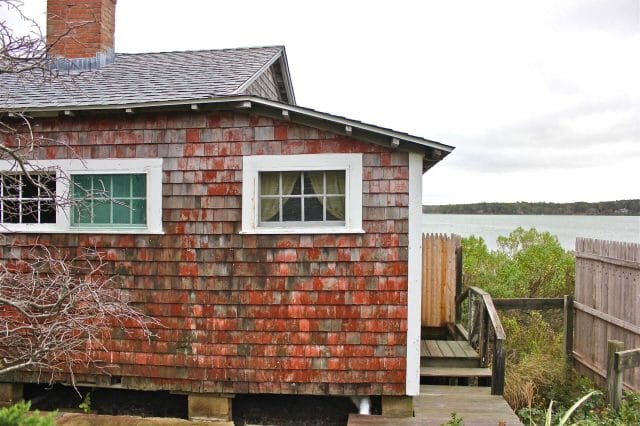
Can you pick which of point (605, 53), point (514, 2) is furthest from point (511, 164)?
point (514, 2)

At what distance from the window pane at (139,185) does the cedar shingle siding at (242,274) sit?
0.27 metres

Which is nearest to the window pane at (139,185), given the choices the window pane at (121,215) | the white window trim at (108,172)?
the white window trim at (108,172)

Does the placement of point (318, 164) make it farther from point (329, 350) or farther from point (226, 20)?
point (226, 20)

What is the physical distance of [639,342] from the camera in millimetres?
5902

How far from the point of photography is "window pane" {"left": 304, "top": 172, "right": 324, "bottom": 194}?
5.68m

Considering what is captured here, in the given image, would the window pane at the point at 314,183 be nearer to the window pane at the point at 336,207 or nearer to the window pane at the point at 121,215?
the window pane at the point at 336,207

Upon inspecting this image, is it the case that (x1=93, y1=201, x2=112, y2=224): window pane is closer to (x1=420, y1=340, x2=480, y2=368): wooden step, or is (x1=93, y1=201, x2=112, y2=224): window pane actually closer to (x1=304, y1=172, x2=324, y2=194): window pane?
(x1=304, y1=172, x2=324, y2=194): window pane

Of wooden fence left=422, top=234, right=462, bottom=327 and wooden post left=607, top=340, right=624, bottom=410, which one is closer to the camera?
wooden post left=607, top=340, right=624, bottom=410

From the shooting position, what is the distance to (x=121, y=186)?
5934 mm

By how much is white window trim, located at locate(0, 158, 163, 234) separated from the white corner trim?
Result: 2.95 metres

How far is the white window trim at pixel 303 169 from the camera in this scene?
556 centimetres

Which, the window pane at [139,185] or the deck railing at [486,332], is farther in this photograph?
the window pane at [139,185]

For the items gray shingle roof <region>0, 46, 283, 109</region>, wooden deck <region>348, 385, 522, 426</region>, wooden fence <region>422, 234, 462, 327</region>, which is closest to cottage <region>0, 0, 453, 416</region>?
gray shingle roof <region>0, 46, 283, 109</region>

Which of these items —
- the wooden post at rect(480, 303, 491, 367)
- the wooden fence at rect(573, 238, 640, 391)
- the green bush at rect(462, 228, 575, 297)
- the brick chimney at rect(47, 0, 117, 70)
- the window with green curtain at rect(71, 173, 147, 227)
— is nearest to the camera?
the window with green curtain at rect(71, 173, 147, 227)
